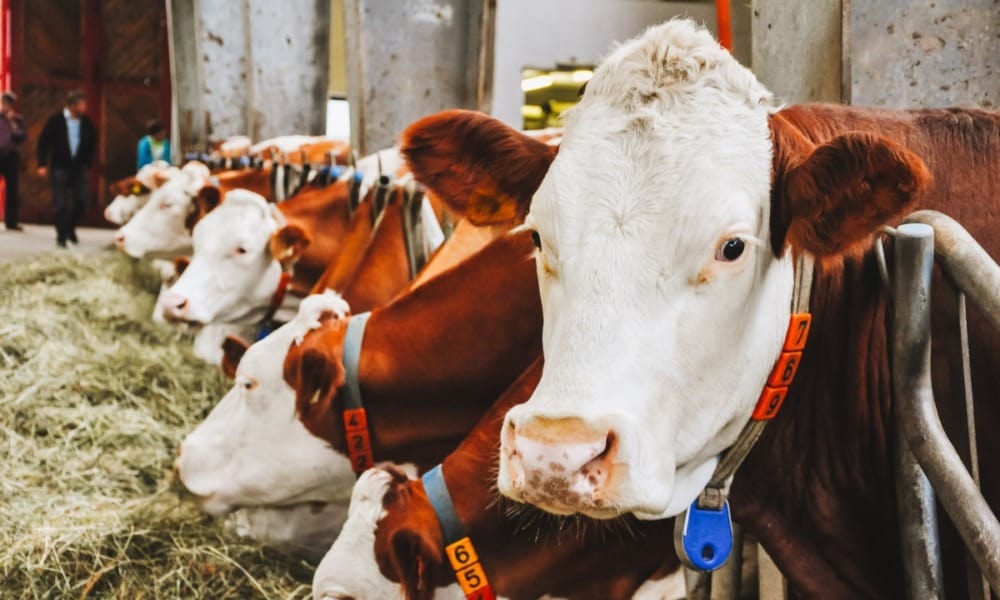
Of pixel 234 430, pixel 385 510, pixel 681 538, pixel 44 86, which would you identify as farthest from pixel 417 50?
pixel 44 86

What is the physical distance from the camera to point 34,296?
829 cm

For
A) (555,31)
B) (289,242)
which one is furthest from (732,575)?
(555,31)

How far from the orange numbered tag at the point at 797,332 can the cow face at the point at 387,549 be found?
0.95 metres

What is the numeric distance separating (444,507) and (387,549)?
0.16 m

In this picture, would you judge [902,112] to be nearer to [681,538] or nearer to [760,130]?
[760,130]

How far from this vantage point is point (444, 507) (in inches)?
98.9

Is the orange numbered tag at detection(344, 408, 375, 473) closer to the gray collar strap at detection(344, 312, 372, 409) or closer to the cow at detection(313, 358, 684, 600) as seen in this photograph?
the gray collar strap at detection(344, 312, 372, 409)

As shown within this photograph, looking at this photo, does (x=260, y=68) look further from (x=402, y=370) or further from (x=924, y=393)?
(x=924, y=393)

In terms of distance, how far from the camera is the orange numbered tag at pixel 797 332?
1.95 m

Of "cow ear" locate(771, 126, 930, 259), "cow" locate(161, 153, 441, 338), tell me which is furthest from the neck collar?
"cow" locate(161, 153, 441, 338)

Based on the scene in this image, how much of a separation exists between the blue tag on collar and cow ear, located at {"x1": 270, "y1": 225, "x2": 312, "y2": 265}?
352cm

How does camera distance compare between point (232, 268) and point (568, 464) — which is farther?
point (232, 268)

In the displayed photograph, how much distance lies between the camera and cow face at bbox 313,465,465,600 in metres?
2.41

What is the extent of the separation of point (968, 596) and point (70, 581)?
2.78 metres
